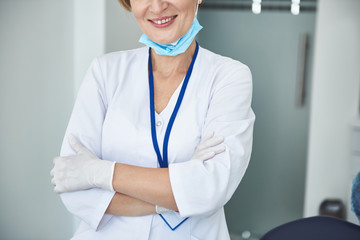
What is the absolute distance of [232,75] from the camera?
3.97 feet

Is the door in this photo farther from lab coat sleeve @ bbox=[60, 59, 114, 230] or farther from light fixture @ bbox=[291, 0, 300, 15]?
lab coat sleeve @ bbox=[60, 59, 114, 230]

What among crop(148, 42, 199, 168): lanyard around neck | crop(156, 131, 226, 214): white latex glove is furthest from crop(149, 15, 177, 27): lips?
crop(156, 131, 226, 214): white latex glove

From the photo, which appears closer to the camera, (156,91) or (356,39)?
(156,91)

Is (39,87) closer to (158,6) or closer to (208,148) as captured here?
(158,6)

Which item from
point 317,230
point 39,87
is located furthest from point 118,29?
point 317,230

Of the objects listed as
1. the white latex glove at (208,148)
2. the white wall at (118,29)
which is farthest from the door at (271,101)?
the white latex glove at (208,148)

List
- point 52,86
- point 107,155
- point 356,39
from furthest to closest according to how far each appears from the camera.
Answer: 1. point 356,39
2. point 52,86
3. point 107,155

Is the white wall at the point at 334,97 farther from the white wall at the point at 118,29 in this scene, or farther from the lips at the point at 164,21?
the lips at the point at 164,21

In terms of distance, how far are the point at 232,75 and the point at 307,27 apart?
1.67 m

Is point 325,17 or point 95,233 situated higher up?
point 325,17

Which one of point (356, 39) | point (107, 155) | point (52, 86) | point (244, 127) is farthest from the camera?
point (356, 39)

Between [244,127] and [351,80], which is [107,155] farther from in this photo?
[351,80]

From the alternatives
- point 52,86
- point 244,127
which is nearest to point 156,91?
point 244,127

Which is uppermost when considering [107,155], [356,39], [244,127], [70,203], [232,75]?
[356,39]
